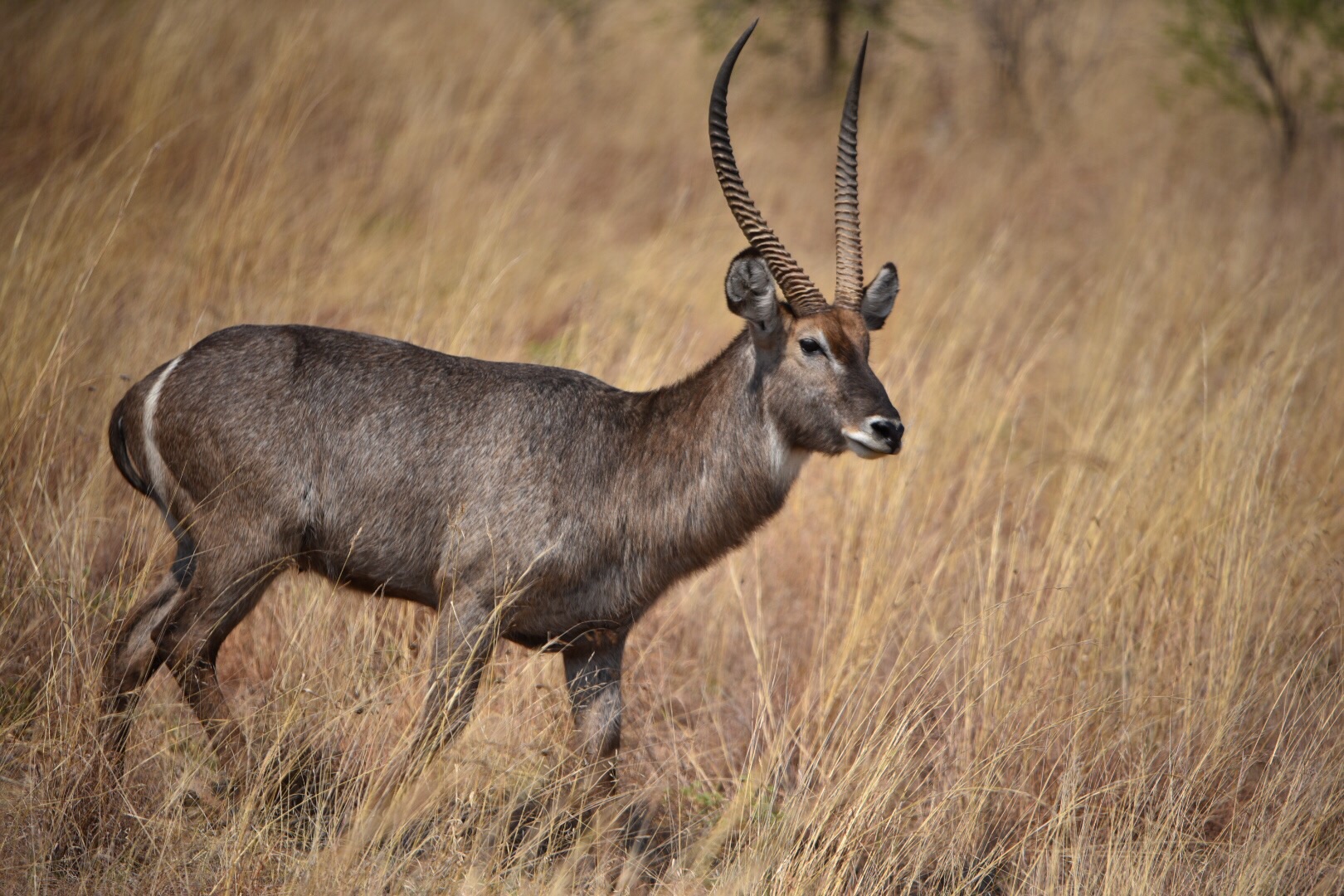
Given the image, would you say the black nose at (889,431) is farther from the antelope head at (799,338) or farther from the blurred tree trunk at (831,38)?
the blurred tree trunk at (831,38)

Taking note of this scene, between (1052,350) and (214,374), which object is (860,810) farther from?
(1052,350)

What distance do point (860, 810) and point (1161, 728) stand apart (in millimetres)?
1644

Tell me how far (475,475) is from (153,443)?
1.11 metres

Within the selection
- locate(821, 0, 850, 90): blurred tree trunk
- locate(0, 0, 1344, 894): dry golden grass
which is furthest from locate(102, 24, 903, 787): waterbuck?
locate(821, 0, 850, 90): blurred tree trunk

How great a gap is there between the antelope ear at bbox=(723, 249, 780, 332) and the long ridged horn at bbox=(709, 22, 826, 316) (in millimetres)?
57

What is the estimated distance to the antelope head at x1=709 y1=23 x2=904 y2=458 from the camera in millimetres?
3814

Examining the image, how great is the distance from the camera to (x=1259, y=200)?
36.3 ft

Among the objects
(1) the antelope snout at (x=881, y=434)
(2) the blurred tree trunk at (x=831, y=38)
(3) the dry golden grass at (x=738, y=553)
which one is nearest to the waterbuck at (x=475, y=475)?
(1) the antelope snout at (x=881, y=434)

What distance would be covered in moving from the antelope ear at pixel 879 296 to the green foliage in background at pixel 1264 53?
937 centimetres

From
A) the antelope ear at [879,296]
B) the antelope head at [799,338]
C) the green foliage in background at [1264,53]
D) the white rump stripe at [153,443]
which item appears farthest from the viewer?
the green foliage in background at [1264,53]

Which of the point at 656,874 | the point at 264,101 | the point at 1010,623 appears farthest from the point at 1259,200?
the point at 656,874

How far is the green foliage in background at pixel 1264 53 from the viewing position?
11.7 m

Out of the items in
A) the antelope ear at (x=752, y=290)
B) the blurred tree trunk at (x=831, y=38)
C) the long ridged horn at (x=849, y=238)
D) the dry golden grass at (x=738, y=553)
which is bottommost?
the dry golden grass at (x=738, y=553)

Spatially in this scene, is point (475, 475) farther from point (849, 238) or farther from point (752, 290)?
point (849, 238)
